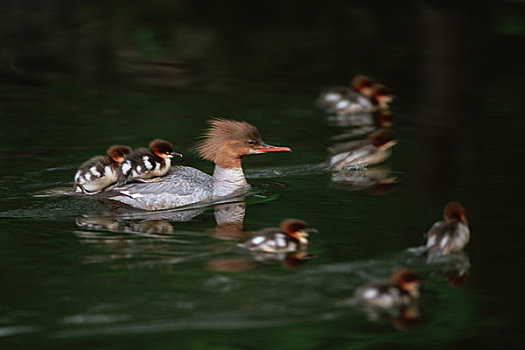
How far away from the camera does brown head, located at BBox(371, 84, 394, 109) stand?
9.67 m

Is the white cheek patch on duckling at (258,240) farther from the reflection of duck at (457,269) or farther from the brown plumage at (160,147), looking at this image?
the brown plumage at (160,147)

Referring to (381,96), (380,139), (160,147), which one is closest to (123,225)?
(160,147)

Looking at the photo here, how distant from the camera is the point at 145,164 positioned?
6570mm

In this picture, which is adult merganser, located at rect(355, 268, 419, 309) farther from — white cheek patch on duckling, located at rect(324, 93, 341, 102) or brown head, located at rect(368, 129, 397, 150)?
white cheek patch on duckling, located at rect(324, 93, 341, 102)

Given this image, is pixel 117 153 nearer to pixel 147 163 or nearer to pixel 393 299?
pixel 147 163

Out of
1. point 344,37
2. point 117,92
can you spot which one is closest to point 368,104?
point 117,92

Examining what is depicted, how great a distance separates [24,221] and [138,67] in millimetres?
5296

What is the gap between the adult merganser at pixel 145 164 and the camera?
6.57 m

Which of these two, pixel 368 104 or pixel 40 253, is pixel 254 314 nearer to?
pixel 40 253

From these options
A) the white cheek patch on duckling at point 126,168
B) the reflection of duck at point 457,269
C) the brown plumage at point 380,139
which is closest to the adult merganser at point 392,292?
the reflection of duck at point 457,269

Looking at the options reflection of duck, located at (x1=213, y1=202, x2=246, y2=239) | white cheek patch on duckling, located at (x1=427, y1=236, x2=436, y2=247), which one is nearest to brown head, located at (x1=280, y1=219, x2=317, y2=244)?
reflection of duck, located at (x1=213, y1=202, x2=246, y2=239)

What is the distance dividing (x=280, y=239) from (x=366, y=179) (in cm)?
215

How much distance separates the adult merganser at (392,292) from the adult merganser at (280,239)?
81cm

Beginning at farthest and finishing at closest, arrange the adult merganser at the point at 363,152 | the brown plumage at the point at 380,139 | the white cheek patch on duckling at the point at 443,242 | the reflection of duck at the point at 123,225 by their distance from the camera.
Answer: the brown plumage at the point at 380,139 → the adult merganser at the point at 363,152 → the reflection of duck at the point at 123,225 → the white cheek patch on duckling at the point at 443,242
